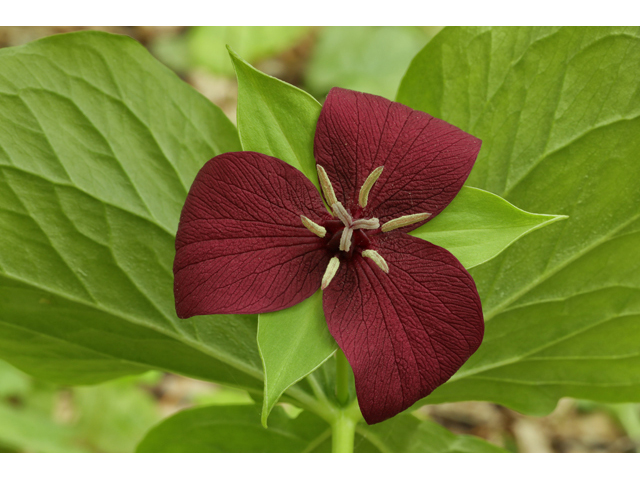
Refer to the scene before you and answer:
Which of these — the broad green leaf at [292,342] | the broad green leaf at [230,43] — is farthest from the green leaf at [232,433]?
the broad green leaf at [230,43]

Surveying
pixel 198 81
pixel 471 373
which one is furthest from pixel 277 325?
pixel 198 81

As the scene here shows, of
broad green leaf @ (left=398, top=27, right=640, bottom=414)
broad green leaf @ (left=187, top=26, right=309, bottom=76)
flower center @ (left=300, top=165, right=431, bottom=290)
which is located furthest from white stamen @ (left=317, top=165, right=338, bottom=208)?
broad green leaf @ (left=187, top=26, right=309, bottom=76)

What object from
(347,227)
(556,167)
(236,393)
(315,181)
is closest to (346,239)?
(347,227)

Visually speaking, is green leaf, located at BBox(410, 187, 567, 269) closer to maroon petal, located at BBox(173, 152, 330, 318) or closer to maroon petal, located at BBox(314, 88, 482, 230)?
maroon petal, located at BBox(314, 88, 482, 230)

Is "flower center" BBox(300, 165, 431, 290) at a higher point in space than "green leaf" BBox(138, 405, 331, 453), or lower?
higher

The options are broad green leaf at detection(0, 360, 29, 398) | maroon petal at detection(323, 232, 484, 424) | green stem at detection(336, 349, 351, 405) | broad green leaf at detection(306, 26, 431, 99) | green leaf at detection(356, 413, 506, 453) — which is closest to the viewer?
maroon petal at detection(323, 232, 484, 424)

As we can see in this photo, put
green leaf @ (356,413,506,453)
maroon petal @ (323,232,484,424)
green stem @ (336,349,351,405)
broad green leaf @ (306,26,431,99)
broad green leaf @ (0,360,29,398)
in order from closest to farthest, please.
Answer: maroon petal @ (323,232,484,424) < green stem @ (336,349,351,405) < green leaf @ (356,413,506,453) < broad green leaf @ (0,360,29,398) < broad green leaf @ (306,26,431,99)

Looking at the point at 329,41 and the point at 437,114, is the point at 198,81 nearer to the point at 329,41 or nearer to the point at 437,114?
the point at 329,41
